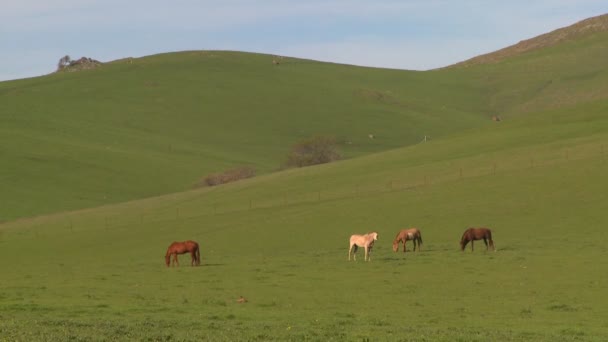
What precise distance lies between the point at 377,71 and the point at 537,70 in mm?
22970

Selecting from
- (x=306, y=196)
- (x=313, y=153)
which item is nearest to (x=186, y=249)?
(x=306, y=196)

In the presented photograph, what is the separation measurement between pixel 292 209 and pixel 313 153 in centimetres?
4466

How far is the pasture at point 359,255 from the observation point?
2088cm

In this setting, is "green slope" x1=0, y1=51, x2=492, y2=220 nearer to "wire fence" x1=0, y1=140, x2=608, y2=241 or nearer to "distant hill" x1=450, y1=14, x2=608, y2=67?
"wire fence" x1=0, y1=140, x2=608, y2=241

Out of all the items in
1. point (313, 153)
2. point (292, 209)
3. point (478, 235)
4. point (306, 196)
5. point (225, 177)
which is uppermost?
point (313, 153)

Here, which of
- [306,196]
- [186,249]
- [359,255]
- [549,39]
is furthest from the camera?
[549,39]

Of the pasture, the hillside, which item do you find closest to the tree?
the hillside

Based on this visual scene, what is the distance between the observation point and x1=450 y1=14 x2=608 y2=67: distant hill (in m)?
167

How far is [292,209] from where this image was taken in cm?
5438

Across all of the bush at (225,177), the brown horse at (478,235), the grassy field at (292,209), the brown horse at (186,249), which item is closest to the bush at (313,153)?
the grassy field at (292,209)

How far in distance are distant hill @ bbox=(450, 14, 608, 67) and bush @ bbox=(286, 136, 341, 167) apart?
77.3 m

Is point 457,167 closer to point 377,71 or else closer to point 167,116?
point 167,116

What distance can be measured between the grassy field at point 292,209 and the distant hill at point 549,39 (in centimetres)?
2415

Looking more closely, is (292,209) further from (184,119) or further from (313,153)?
(184,119)
